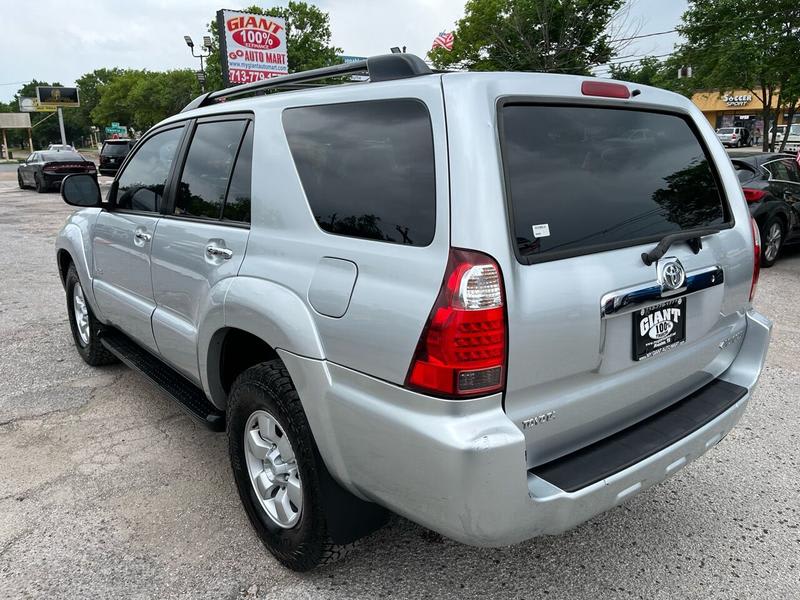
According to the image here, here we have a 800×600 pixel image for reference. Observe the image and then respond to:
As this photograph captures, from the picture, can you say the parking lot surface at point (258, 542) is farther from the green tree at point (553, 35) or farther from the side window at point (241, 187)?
the green tree at point (553, 35)

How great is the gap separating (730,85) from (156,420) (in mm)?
21859

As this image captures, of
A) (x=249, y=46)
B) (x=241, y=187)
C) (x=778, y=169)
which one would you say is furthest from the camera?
(x=249, y=46)

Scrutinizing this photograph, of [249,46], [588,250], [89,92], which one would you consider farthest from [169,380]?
[89,92]

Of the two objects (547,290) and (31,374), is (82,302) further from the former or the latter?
(547,290)

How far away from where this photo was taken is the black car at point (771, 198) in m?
8.34

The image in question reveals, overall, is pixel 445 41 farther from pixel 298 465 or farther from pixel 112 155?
pixel 298 465

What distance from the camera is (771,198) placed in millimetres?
8438

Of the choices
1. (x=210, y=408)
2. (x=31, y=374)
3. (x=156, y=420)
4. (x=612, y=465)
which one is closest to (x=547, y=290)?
(x=612, y=465)

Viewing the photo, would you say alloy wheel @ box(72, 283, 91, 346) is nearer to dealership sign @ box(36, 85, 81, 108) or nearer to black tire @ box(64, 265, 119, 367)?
black tire @ box(64, 265, 119, 367)

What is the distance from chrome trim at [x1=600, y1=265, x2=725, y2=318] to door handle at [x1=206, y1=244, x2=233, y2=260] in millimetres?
1520

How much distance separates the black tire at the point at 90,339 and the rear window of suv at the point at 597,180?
3.65 m

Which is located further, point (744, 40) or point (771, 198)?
point (744, 40)

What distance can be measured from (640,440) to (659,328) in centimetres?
40

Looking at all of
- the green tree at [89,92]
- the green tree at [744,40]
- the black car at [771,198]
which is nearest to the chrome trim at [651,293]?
the black car at [771,198]
